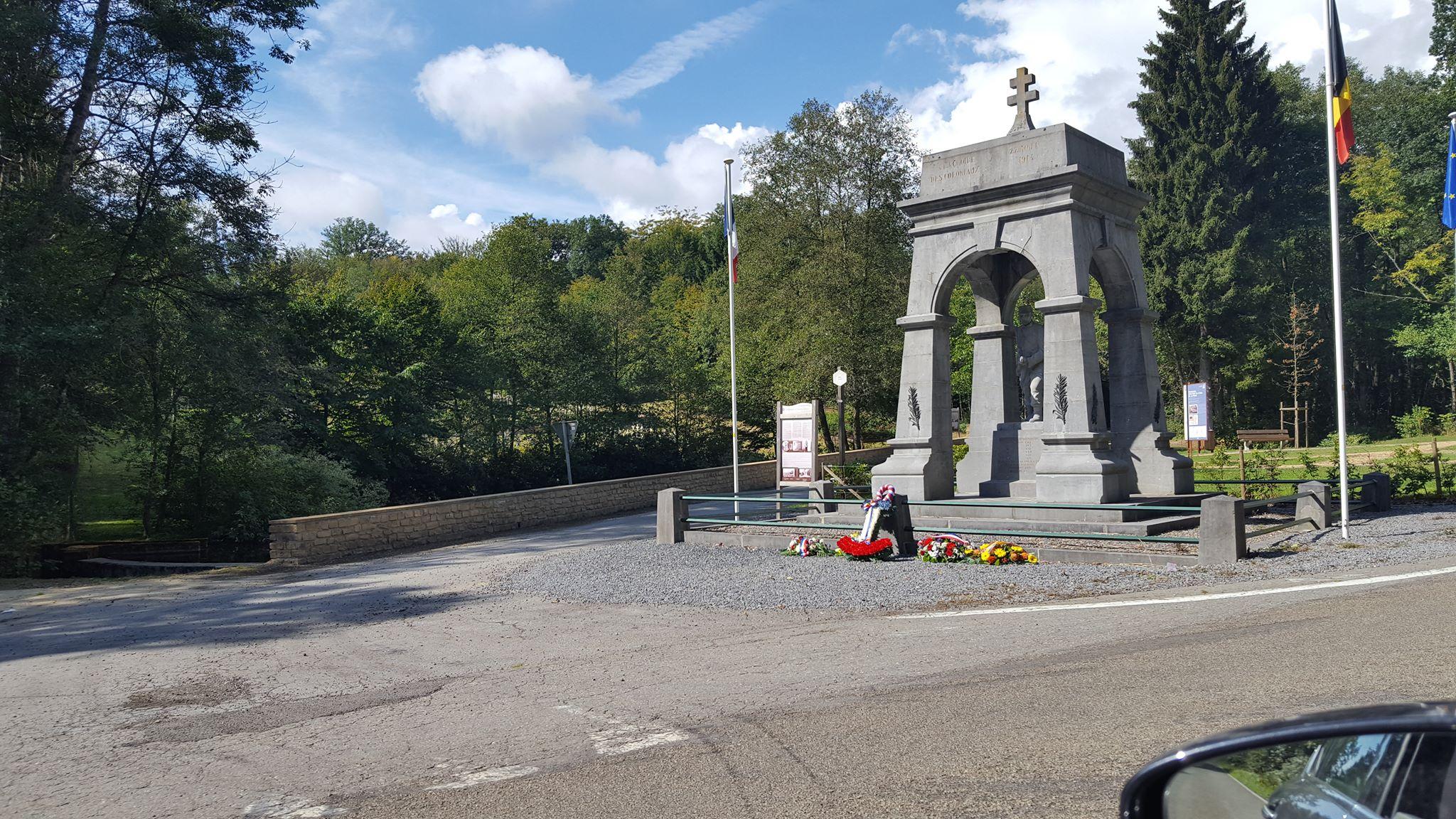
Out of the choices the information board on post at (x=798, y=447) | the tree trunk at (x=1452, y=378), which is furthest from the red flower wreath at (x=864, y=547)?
the tree trunk at (x=1452, y=378)

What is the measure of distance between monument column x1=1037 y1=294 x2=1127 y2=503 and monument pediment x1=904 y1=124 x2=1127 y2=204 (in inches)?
96.5

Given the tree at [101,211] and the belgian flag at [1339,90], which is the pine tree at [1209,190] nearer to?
the belgian flag at [1339,90]

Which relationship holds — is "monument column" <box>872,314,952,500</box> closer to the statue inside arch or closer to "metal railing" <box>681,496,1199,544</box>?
"metal railing" <box>681,496,1199,544</box>

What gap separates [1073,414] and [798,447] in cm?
542

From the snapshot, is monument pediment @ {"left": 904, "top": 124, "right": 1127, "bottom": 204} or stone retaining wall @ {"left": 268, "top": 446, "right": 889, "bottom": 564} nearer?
monument pediment @ {"left": 904, "top": 124, "right": 1127, "bottom": 204}

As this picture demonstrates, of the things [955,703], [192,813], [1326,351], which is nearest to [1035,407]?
[955,703]

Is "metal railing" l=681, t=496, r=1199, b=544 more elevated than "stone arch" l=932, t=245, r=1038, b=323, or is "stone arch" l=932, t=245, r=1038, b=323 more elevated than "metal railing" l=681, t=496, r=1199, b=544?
"stone arch" l=932, t=245, r=1038, b=323

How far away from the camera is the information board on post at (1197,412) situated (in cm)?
2616

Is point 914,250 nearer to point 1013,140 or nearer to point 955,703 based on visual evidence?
point 1013,140

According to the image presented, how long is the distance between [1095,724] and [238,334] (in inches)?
871

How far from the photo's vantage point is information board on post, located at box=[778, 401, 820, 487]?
18.8 meters

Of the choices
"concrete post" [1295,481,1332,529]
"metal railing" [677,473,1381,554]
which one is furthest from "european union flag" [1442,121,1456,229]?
"concrete post" [1295,481,1332,529]

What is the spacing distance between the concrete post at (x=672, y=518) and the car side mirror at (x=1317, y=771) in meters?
14.7

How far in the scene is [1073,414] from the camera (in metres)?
16.0
